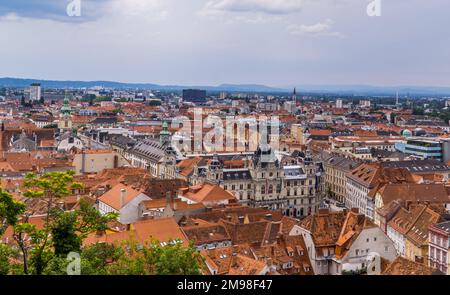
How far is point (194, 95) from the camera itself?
171 m

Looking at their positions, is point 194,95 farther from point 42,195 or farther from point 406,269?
point 42,195

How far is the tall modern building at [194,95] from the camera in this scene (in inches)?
6628

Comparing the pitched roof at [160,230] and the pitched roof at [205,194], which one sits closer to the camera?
the pitched roof at [160,230]

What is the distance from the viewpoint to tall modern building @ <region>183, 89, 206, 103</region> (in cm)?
16835

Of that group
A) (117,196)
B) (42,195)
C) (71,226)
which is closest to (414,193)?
(117,196)

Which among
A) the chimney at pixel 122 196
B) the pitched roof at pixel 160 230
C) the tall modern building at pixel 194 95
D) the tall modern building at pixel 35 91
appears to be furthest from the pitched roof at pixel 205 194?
the tall modern building at pixel 35 91

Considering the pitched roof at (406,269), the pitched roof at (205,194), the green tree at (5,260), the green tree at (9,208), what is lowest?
the pitched roof at (205,194)

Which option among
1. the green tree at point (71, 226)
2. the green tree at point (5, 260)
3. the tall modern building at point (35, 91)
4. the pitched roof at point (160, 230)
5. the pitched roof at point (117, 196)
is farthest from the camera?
the tall modern building at point (35, 91)

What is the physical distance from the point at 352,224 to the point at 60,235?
1706 centimetres

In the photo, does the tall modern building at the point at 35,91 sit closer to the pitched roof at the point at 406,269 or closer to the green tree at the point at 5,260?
the pitched roof at the point at 406,269

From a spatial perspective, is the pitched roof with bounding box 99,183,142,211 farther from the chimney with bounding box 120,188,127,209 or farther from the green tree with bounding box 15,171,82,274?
the green tree with bounding box 15,171,82,274

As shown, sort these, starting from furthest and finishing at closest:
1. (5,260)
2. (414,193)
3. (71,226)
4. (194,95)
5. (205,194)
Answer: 1. (194,95)
2. (414,193)
3. (205,194)
4. (71,226)
5. (5,260)

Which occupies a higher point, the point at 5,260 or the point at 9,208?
the point at 9,208
